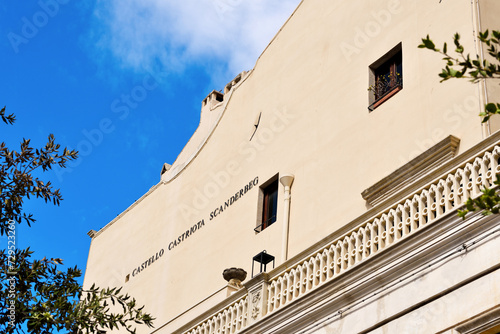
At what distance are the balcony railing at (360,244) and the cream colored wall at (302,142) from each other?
10.3 ft

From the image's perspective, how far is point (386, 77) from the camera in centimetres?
2041

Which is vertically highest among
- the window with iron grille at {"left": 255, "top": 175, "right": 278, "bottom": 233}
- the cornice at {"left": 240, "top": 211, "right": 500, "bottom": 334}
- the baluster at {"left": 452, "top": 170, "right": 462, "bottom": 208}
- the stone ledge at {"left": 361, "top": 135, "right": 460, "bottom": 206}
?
the window with iron grille at {"left": 255, "top": 175, "right": 278, "bottom": 233}

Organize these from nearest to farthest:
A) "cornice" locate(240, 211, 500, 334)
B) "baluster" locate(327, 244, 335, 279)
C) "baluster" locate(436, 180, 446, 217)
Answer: "cornice" locate(240, 211, 500, 334) < "baluster" locate(436, 180, 446, 217) < "baluster" locate(327, 244, 335, 279)

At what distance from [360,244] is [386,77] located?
20.6 feet

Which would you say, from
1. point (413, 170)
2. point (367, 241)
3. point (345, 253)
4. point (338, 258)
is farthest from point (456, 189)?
point (413, 170)

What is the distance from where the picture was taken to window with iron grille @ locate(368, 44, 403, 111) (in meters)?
20.0

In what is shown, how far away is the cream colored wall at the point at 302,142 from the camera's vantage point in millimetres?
18891

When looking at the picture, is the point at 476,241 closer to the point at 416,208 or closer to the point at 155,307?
the point at 416,208

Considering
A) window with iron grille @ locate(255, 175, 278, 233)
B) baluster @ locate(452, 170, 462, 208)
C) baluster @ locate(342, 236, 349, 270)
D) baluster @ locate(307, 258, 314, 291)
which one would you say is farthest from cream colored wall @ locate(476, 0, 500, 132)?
window with iron grille @ locate(255, 175, 278, 233)

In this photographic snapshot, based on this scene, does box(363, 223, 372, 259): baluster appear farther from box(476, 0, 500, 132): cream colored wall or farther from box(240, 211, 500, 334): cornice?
box(476, 0, 500, 132): cream colored wall

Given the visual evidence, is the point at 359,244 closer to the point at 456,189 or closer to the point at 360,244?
the point at 360,244

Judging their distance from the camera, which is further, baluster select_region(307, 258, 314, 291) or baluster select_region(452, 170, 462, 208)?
baluster select_region(307, 258, 314, 291)

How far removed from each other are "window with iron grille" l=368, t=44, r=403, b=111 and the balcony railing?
5346 millimetres

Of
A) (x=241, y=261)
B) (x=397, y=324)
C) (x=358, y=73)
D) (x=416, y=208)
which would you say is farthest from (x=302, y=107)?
(x=397, y=324)
